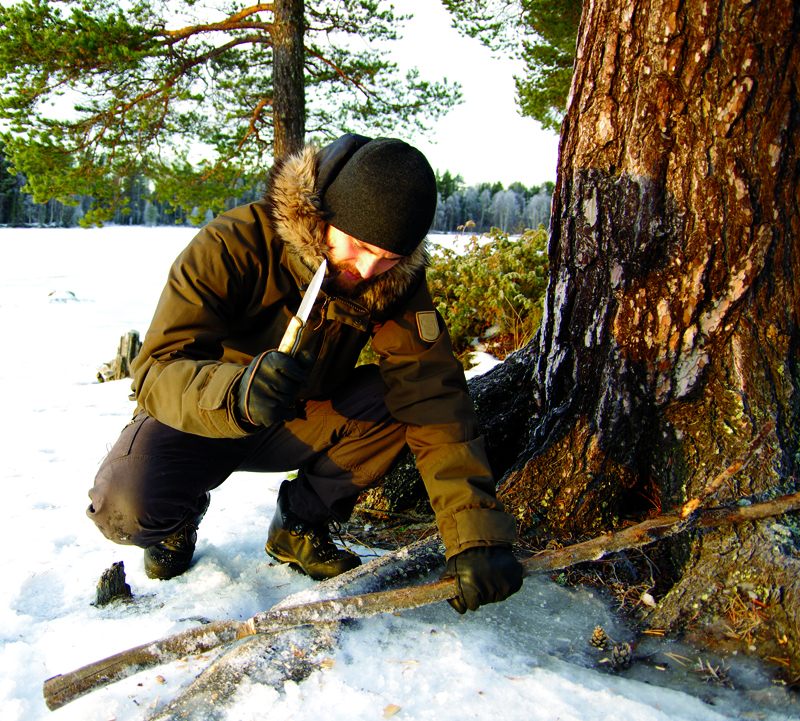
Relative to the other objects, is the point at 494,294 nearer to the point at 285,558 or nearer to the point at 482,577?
the point at 285,558

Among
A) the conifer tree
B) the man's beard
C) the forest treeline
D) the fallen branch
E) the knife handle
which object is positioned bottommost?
the fallen branch

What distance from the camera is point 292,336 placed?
144cm

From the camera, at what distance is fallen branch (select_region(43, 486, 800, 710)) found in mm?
1317

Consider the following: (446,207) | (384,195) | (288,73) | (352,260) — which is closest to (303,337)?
(352,260)

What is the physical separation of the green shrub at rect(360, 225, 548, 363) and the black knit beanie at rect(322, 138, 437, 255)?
2918 mm

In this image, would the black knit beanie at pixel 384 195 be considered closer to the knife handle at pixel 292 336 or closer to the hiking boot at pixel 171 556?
the knife handle at pixel 292 336

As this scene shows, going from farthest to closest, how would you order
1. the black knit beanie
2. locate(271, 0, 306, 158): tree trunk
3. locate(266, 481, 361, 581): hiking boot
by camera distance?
locate(271, 0, 306, 158): tree trunk → locate(266, 481, 361, 581): hiking boot → the black knit beanie

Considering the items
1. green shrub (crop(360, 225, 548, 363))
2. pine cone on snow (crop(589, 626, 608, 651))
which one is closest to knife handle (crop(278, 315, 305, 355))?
pine cone on snow (crop(589, 626, 608, 651))

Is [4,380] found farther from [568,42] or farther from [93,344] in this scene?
[568,42]

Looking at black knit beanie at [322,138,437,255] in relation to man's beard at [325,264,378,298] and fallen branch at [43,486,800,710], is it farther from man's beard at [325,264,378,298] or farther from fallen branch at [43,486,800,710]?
fallen branch at [43,486,800,710]

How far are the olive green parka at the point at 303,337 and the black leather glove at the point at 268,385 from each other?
55 millimetres

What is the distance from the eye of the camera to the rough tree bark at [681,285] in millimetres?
1555

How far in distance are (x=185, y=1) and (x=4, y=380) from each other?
6.03 metres

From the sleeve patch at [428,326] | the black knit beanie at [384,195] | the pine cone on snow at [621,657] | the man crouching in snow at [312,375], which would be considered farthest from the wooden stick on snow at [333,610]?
the black knit beanie at [384,195]
